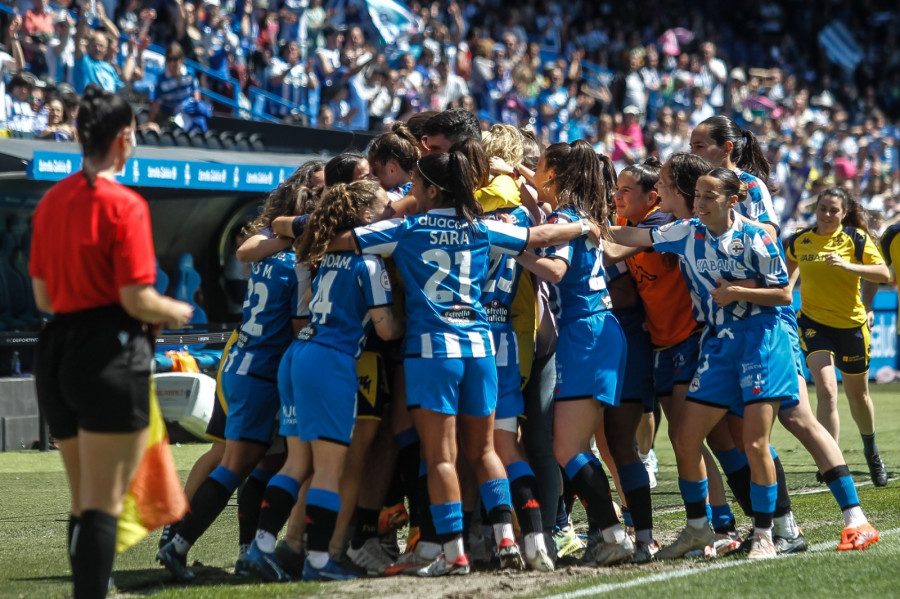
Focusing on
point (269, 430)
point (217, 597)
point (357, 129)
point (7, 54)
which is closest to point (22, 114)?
point (7, 54)

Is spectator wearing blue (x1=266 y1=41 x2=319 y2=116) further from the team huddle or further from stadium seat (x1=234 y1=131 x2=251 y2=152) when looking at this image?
the team huddle

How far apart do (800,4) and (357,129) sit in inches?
656

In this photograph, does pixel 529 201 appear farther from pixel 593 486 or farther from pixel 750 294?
pixel 593 486

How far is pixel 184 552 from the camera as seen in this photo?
512 centimetres

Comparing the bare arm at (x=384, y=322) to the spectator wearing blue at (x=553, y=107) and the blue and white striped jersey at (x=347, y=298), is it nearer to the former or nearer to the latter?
the blue and white striped jersey at (x=347, y=298)

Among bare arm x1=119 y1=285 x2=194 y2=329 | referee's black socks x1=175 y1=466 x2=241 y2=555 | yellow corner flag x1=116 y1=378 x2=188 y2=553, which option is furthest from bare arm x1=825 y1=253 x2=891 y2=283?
bare arm x1=119 y1=285 x2=194 y2=329

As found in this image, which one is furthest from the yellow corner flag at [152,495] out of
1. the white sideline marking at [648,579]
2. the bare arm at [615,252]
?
the bare arm at [615,252]

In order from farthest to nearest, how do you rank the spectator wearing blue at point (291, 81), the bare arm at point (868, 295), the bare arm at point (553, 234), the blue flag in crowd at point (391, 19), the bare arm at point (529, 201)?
the blue flag in crowd at point (391, 19), the spectator wearing blue at point (291, 81), the bare arm at point (868, 295), the bare arm at point (529, 201), the bare arm at point (553, 234)

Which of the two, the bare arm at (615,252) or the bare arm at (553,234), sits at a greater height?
the bare arm at (553,234)

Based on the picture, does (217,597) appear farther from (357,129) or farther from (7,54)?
(357,129)

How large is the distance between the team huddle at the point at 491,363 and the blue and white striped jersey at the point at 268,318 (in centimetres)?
1

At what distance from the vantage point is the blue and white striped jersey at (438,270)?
4.96m

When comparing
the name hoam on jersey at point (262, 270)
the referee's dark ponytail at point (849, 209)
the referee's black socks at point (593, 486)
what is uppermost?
the referee's dark ponytail at point (849, 209)

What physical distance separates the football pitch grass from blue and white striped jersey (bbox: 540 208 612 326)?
1.12 metres
